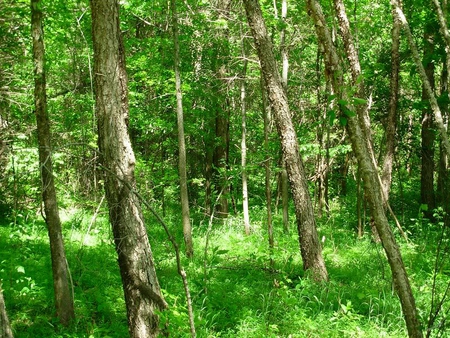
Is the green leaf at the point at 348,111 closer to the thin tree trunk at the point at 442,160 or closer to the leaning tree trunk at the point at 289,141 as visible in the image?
the leaning tree trunk at the point at 289,141

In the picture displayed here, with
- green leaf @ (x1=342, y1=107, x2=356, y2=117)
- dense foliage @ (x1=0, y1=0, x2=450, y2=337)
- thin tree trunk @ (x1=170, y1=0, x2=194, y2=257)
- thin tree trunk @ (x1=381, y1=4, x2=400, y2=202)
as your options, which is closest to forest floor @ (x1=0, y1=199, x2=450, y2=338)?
dense foliage @ (x1=0, y1=0, x2=450, y2=337)

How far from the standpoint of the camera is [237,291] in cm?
709

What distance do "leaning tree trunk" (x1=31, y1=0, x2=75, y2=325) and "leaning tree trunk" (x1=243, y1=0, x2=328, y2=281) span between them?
339 centimetres

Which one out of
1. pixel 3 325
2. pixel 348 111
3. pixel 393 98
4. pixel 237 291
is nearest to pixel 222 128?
pixel 393 98

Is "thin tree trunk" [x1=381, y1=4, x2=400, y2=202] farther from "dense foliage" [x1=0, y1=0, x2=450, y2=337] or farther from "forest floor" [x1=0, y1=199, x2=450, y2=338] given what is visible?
"forest floor" [x1=0, y1=199, x2=450, y2=338]

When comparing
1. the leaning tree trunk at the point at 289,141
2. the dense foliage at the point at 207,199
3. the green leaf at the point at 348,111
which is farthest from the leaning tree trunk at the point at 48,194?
the green leaf at the point at 348,111

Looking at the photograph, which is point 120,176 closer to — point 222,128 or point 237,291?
point 237,291

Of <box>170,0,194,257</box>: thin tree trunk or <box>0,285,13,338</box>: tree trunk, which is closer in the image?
<box>0,285,13,338</box>: tree trunk

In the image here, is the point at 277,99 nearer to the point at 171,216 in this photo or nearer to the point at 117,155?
the point at 117,155

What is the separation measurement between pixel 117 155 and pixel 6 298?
366cm

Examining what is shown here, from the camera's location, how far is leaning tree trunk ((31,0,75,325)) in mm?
5289

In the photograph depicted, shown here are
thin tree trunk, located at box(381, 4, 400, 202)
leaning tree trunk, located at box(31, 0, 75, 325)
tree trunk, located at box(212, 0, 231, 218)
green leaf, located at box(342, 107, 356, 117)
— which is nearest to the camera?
green leaf, located at box(342, 107, 356, 117)

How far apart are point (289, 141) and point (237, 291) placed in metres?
2.69

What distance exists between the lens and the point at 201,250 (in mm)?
10102
